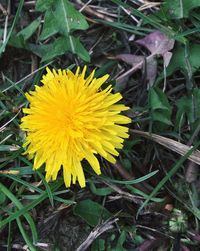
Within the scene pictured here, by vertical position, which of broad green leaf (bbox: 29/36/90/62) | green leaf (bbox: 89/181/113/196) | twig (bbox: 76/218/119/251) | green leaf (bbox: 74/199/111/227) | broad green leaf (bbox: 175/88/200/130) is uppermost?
broad green leaf (bbox: 29/36/90/62)

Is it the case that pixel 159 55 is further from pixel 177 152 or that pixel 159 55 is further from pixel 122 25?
→ pixel 177 152

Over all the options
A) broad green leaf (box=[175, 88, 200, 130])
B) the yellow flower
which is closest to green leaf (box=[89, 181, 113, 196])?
the yellow flower

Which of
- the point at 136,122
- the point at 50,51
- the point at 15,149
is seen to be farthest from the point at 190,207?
the point at 50,51

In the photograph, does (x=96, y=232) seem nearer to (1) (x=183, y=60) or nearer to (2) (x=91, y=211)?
(2) (x=91, y=211)

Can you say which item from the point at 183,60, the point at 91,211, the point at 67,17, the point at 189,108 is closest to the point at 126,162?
the point at 91,211

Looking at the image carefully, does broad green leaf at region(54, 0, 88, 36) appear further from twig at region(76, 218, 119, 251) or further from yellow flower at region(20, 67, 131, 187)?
twig at region(76, 218, 119, 251)

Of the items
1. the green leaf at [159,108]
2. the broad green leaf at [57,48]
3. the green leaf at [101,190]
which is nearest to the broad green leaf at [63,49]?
the broad green leaf at [57,48]
